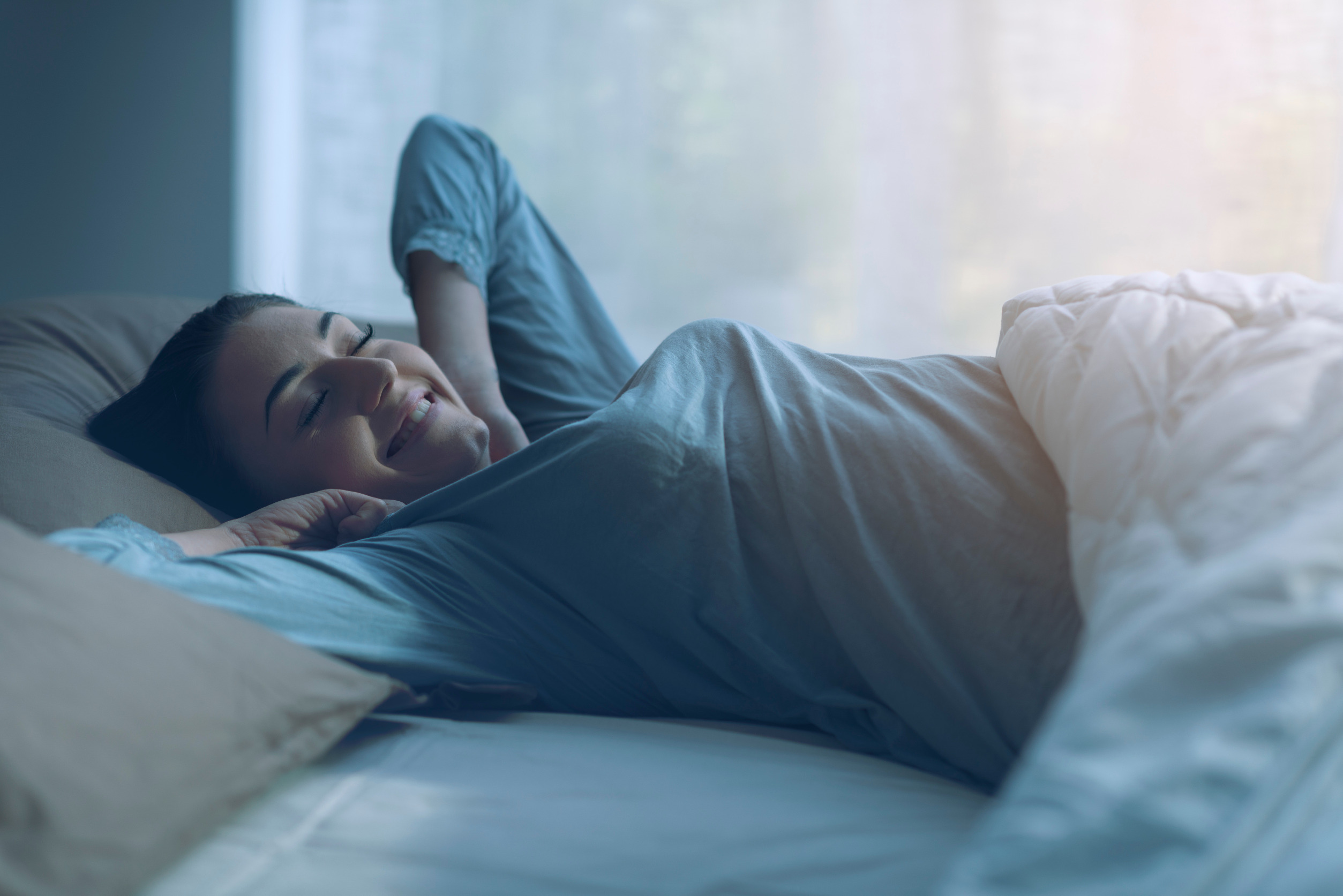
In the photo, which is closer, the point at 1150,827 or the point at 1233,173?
the point at 1150,827

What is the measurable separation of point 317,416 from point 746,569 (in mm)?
559

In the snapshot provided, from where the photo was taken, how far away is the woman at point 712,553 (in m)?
0.62

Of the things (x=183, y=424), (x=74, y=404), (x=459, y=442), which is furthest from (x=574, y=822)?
(x=74, y=404)

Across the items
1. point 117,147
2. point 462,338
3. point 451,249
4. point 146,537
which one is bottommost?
point 146,537

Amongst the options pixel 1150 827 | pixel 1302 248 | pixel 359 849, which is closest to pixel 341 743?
pixel 359 849

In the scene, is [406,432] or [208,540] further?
[406,432]

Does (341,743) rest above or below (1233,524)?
below

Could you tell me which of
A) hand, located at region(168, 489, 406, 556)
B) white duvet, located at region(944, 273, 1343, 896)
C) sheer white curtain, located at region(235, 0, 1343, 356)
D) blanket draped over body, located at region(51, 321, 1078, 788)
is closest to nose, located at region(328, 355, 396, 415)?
hand, located at region(168, 489, 406, 556)

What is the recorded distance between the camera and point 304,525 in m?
0.91

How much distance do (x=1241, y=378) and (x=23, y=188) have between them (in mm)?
2857

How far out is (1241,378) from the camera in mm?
484

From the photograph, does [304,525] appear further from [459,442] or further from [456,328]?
[456,328]

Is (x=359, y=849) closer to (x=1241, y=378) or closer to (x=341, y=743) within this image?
(x=341, y=743)

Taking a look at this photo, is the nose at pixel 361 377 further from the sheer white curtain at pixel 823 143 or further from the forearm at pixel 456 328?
the sheer white curtain at pixel 823 143
